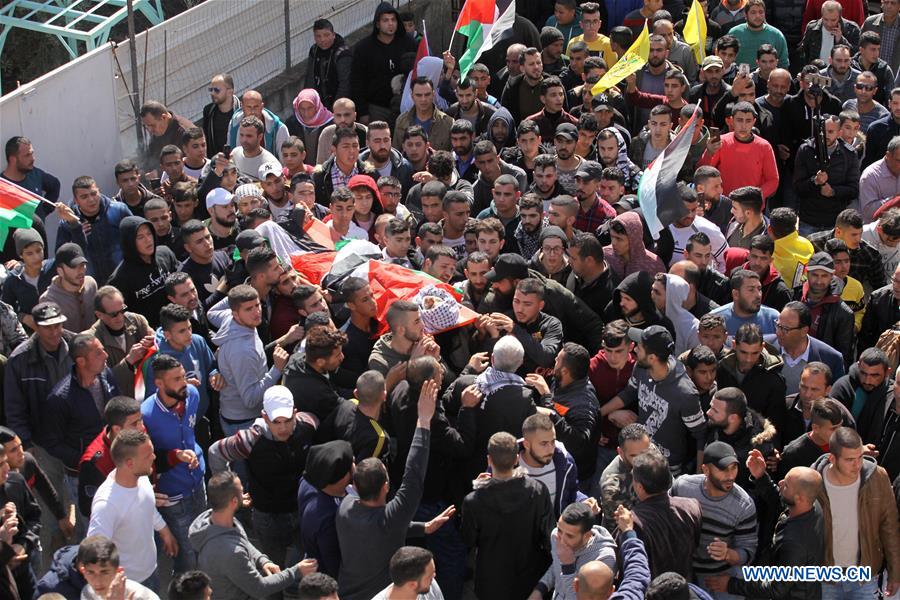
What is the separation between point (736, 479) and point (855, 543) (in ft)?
2.39

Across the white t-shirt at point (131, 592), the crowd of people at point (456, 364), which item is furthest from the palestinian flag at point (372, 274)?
the white t-shirt at point (131, 592)

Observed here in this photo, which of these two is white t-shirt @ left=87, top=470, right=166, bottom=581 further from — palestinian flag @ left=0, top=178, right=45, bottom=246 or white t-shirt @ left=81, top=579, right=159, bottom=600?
palestinian flag @ left=0, top=178, right=45, bottom=246

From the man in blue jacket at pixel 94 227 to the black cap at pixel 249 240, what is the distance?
1282 millimetres

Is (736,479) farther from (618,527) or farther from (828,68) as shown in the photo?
(828,68)

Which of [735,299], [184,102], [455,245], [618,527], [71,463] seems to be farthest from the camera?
[184,102]

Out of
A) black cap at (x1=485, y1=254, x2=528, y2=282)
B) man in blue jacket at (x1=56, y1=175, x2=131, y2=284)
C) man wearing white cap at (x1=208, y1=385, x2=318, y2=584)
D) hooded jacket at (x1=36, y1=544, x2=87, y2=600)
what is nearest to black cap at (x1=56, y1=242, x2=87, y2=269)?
man in blue jacket at (x1=56, y1=175, x2=131, y2=284)

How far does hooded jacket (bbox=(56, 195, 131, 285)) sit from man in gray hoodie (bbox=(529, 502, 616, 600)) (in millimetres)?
4584

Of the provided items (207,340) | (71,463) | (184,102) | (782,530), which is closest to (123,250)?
(207,340)

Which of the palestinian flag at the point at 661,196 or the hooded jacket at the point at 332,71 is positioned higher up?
the palestinian flag at the point at 661,196

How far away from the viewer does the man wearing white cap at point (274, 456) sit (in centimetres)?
704

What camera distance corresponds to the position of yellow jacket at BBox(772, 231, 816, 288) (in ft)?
30.2

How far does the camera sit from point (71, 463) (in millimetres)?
7664

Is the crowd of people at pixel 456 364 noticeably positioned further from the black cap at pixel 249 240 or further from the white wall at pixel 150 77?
the white wall at pixel 150 77

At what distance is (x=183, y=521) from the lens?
7.27m
